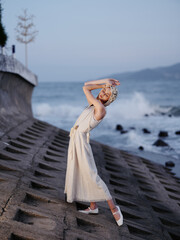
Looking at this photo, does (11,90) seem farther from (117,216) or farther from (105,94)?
(117,216)

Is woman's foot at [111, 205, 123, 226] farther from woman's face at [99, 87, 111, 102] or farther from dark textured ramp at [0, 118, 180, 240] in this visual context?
woman's face at [99, 87, 111, 102]

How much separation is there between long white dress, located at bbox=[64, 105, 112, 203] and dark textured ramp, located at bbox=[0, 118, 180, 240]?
10.5 inches

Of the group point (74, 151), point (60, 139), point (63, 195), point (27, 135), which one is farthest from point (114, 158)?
point (74, 151)

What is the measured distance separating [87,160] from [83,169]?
13cm

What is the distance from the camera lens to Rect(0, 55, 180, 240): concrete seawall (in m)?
3.31

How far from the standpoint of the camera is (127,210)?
4.62 meters

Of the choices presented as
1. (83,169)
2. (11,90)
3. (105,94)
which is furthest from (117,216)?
(11,90)

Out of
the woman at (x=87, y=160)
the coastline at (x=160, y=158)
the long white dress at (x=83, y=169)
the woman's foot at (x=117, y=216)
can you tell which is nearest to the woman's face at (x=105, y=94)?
the woman at (x=87, y=160)

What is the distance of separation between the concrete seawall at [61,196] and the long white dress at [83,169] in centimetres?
27

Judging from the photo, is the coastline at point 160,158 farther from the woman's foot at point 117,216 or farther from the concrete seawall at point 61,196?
the woman's foot at point 117,216

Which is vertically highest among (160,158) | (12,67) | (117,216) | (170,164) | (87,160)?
(12,67)

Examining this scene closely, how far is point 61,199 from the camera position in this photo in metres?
4.10

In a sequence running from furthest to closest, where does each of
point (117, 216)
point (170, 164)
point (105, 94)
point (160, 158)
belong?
point (160, 158), point (170, 164), point (117, 216), point (105, 94)

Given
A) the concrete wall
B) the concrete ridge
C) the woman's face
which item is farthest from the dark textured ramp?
the concrete ridge
